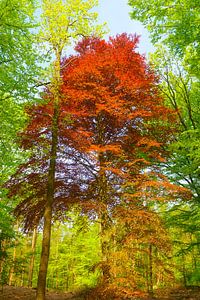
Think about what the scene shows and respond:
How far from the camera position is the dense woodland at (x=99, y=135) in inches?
297

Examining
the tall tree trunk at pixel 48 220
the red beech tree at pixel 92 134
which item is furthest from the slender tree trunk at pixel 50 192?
the red beech tree at pixel 92 134

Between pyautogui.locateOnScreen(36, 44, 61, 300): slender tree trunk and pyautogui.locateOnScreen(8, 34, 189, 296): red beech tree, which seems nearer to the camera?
pyautogui.locateOnScreen(36, 44, 61, 300): slender tree trunk

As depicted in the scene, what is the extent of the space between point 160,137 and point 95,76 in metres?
3.82

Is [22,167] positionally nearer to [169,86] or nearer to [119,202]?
[119,202]

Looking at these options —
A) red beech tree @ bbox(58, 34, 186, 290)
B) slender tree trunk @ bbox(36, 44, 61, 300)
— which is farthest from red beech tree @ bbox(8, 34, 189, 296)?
slender tree trunk @ bbox(36, 44, 61, 300)

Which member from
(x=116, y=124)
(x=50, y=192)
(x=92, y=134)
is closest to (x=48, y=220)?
(x=50, y=192)

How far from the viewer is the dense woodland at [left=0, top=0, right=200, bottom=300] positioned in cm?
755

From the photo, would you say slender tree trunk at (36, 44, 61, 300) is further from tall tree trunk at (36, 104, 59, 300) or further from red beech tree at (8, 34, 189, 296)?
red beech tree at (8, 34, 189, 296)

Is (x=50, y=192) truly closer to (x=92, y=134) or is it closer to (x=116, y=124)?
(x=92, y=134)

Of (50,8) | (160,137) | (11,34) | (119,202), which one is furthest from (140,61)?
(119,202)

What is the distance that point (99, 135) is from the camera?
990 centimetres

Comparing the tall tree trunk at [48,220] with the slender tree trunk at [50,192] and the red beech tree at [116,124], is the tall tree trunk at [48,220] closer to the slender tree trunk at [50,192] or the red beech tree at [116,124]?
the slender tree trunk at [50,192]

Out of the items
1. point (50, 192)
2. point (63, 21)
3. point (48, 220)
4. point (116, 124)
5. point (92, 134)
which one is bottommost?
A: point (48, 220)

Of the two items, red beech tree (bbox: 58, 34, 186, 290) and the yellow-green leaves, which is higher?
the yellow-green leaves
